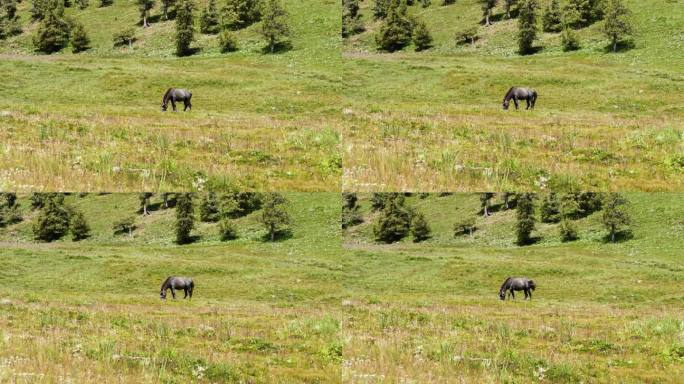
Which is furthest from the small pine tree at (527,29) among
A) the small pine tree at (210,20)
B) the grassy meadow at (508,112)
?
the small pine tree at (210,20)

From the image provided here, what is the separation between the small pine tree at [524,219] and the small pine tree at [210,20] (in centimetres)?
3303

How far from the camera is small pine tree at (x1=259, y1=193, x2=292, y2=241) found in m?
36.8

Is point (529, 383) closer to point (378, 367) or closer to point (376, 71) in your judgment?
point (378, 367)

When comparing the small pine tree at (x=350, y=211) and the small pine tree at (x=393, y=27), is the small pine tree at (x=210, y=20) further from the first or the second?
the small pine tree at (x=350, y=211)

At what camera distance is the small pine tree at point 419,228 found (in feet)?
135

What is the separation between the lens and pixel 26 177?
26.3m

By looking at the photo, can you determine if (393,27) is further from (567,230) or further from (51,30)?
(51,30)

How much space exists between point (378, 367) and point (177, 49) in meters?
56.4

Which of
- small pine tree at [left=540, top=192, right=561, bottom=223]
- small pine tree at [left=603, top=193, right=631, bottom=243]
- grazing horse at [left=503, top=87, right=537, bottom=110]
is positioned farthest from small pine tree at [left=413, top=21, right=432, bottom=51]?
grazing horse at [left=503, top=87, right=537, bottom=110]

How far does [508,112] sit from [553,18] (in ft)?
151

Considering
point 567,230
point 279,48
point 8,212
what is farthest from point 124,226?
point 567,230

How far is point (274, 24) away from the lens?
69938 millimetres

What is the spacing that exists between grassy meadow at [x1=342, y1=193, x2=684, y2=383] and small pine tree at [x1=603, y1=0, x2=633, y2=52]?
28.9m

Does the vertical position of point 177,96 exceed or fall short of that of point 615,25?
it falls short
